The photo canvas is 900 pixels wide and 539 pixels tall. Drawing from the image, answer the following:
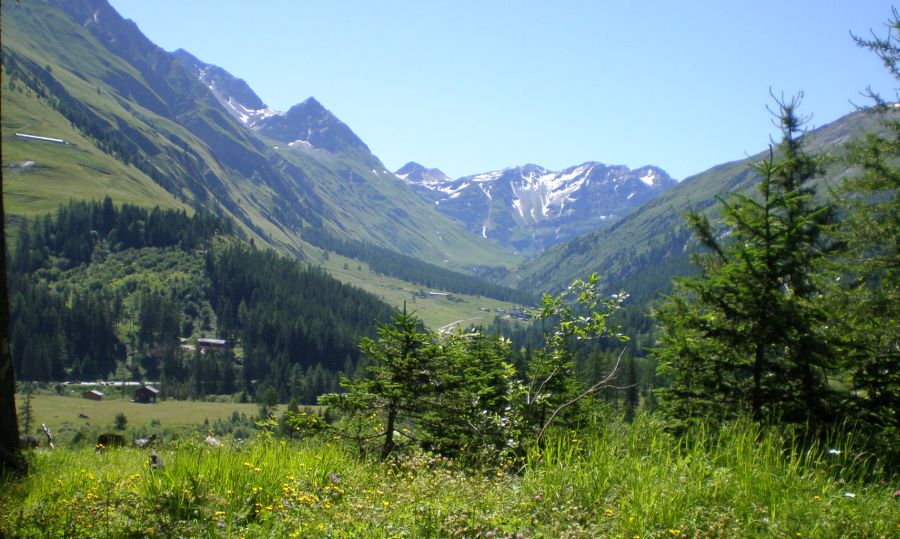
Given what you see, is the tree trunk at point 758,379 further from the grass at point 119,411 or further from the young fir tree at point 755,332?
the grass at point 119,411

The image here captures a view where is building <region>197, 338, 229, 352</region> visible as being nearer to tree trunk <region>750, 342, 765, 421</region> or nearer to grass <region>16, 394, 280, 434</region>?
grass <region>16, 394, 280, 434</region>

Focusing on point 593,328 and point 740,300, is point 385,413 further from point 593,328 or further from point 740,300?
point 740,300

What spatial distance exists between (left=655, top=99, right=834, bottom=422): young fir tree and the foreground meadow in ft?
11.0

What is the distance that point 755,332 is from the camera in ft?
36.3

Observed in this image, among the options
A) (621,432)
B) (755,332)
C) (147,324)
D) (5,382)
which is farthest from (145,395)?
(621,432)

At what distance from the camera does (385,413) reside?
1264 cm

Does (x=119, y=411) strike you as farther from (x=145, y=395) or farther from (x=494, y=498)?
(x=494, y=498)

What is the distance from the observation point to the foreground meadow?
18.1ft

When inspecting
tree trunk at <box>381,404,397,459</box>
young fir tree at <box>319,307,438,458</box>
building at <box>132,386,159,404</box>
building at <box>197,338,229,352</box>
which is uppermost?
young fir tree at <box>319,307,438,458</box>

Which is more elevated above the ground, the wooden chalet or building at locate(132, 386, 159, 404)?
the wooden chalet

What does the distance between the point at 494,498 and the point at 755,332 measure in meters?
7.30

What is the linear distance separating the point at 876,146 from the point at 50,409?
133 m

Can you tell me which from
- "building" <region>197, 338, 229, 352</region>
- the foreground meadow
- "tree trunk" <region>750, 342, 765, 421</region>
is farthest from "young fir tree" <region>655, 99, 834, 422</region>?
"building" <region>197, 338, 229, 352</region>

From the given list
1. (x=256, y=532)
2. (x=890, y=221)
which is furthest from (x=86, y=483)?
(x=890, y=221)
